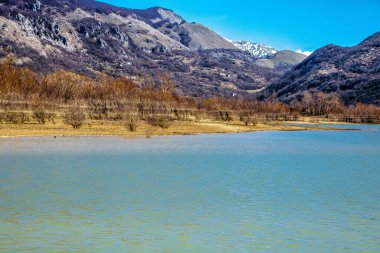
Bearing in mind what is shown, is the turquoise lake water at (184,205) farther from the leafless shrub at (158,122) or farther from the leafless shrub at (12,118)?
the leafless shrub at (158,122)

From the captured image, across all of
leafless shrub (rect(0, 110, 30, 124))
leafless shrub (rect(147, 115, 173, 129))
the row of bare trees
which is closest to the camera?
leafless shrub (rect(0, 110, 30, 124))

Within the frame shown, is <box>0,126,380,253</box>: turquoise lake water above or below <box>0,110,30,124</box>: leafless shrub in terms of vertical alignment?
below

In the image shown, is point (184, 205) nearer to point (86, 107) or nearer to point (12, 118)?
point (12, 118)

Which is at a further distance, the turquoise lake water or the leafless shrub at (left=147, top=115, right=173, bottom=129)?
the leafless shrub at (left=147, top=115, right=173, bottom=129)

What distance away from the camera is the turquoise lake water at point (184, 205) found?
1388cm

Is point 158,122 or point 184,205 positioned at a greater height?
point 158,122

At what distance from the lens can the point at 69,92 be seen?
440 ft

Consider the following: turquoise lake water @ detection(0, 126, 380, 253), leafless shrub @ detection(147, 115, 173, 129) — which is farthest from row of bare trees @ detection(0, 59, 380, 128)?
turquoise lake water @ detection(0, 126, 380, 253)

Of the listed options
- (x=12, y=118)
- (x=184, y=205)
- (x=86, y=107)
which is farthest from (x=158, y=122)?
(x=184, y=205)

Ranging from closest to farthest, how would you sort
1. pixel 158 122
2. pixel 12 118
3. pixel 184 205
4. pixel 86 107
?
1. pixel 184 205
2. pixel 12 118
3. pixel 158 122
4. pixel 86 107

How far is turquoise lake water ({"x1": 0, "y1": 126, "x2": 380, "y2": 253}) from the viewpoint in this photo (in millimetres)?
13875

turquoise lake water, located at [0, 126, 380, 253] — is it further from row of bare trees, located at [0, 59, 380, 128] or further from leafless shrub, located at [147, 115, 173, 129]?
leafless shrub, located at [147, 115, 173, 129]

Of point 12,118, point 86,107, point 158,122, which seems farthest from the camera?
point 86,107

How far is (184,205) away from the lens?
18.8m
